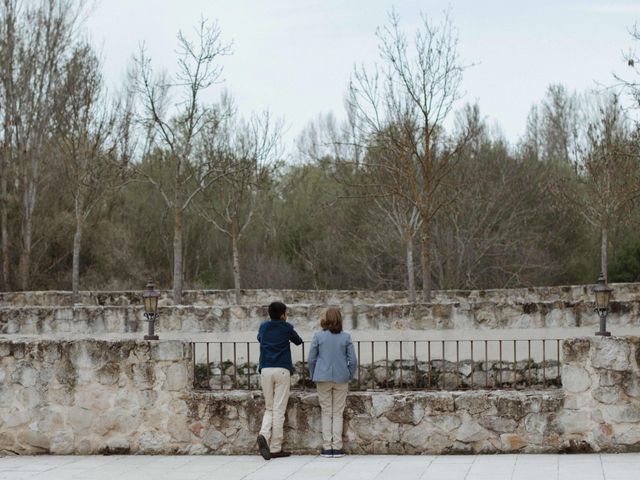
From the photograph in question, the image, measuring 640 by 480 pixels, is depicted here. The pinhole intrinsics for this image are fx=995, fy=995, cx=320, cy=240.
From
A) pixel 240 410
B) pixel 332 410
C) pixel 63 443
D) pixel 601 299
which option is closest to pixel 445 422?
pixel 332 410

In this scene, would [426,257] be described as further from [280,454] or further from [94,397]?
[94,397]

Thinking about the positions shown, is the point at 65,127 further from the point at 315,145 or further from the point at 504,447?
the point at 504,447

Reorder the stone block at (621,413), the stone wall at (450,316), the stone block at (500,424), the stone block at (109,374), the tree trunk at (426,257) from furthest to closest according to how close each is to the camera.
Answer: the tree trunk at (426,257) → the stone wall at (450,316) → the stone block at (109,374) → the stone block at (500,424) → the stone block at (621,413)

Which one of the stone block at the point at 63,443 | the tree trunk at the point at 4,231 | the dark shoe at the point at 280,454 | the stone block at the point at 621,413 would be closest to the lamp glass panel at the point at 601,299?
the stone block at the point at 621,413

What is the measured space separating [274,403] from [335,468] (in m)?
1.14

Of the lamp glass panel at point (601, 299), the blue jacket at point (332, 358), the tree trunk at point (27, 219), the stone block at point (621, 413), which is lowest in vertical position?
the stone block at point (621, 413)

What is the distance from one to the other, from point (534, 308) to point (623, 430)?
6543 mm

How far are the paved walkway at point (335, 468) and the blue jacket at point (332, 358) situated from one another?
85cm

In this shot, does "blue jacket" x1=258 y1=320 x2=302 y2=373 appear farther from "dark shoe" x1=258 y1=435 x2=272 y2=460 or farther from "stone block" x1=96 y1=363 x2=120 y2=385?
"stone block" x1=96 y1=363 x2=120 y2=385

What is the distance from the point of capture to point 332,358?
10375mm

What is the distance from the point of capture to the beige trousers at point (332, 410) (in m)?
10.4

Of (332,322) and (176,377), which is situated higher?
(332,322)

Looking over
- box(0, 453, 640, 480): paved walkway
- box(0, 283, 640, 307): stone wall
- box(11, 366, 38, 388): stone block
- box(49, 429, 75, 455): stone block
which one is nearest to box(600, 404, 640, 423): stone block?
box(0, 453, 640, 480): paved walkway

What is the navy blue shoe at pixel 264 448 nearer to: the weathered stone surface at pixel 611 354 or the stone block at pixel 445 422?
the stone block at pixel 445 422
